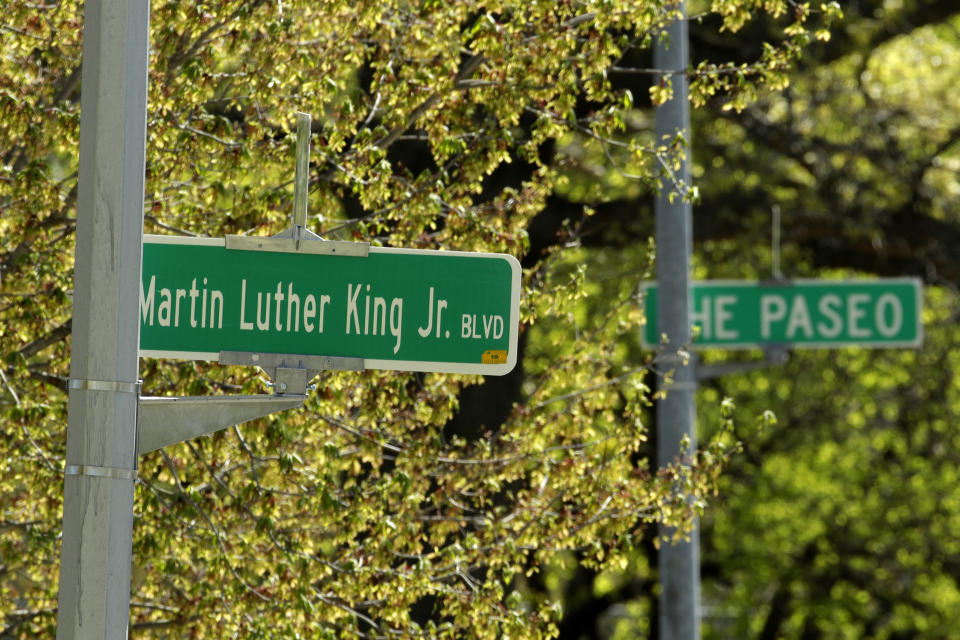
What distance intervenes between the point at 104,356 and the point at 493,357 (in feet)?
3.36

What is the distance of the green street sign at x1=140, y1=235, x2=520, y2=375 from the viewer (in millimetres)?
3365

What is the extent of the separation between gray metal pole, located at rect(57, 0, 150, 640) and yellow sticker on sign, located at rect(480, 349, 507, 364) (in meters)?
0.93

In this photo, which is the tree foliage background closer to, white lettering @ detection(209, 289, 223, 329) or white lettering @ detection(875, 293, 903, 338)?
white lettering @ detection(875, 293, 903, 338)

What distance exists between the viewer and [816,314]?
733cm

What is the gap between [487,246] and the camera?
5652 mm

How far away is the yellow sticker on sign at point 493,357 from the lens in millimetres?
3537

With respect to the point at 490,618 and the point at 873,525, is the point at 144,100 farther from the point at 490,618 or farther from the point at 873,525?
the point at 873,525

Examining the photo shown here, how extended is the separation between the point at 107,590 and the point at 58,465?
2.37 meters

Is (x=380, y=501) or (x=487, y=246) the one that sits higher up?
(x=487, y=246)

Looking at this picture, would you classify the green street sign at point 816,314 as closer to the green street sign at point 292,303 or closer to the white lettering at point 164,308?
the green street sign at point 292,303

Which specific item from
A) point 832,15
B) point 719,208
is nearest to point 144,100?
point 832,15

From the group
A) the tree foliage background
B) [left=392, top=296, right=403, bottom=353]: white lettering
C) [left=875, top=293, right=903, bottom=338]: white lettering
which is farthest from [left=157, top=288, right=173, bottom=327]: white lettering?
[left=875, top=293, right=903, bottom=338]: white lettering

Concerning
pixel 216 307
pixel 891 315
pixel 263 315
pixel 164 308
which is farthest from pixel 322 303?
pixel 891 315

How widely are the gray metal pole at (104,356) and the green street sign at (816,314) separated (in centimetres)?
470
